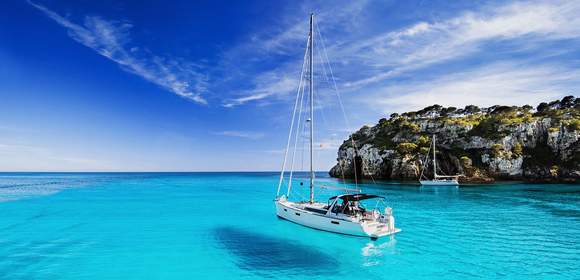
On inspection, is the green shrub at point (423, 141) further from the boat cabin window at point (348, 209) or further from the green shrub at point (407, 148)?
the boat cabin window at point (348, 209)

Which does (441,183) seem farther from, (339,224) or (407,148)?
(339,224)

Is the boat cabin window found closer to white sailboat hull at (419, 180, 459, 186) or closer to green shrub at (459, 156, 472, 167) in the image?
white sailboat hull at (419, 180, 459, 186)

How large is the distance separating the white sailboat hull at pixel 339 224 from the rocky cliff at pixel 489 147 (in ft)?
153

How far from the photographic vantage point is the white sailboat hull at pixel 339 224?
68.9 ft

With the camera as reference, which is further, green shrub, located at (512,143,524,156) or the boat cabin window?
green shrub, located at (512,143,524,156)

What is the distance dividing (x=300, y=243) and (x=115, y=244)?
13506 millimetres

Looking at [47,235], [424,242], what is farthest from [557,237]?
[47,235]

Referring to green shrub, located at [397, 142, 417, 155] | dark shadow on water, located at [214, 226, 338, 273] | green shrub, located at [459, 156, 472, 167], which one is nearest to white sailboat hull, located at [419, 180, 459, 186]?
green shrub, located at [459, 156, 472, 167]

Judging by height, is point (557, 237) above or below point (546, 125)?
below

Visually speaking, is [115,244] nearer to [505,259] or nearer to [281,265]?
[281,265]

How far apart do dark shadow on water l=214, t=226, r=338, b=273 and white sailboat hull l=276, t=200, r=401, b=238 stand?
2.93 m

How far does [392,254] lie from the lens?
18797 mm

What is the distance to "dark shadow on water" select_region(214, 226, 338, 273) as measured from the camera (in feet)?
54.2

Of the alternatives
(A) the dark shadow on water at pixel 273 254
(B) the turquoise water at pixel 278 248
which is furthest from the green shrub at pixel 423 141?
(A) the dark shadow on water at pixel 273 254
